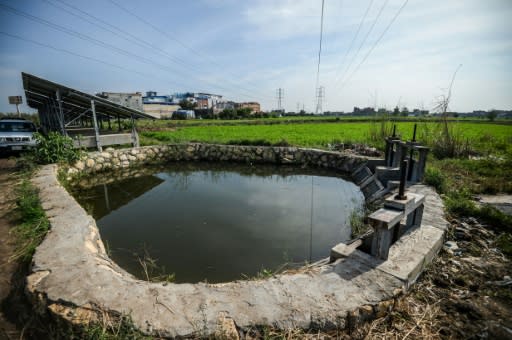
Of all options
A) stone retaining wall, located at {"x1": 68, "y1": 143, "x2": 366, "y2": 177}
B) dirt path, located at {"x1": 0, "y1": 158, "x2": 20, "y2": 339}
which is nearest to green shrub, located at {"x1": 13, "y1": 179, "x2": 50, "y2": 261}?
dirt path, located at {"x1": 0, "y1": 158, "x2": 20, "y2": 339}

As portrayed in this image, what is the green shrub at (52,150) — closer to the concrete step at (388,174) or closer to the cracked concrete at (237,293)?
the cracked concrete at (237,293)

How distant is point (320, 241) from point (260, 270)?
1526mm

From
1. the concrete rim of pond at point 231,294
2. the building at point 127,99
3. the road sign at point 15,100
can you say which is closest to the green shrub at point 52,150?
the concrete rim of pond at point 231,294

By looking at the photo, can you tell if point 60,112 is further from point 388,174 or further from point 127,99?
point 127,99

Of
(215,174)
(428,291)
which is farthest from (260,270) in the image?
(215,174)

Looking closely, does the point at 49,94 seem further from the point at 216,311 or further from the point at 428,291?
the point at 428,291

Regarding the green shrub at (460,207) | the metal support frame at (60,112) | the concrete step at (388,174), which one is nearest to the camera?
the green shrub at (460,207)

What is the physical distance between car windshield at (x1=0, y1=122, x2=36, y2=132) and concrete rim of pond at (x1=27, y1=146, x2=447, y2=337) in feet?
39.5

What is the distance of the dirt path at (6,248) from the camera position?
7.65 ft

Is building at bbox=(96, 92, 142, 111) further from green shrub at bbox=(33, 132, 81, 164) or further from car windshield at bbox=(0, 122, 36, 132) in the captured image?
green shrub at bbox=(33, 132, 81, 164)

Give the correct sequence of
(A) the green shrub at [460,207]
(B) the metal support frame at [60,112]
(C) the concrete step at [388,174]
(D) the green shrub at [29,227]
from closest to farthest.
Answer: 1. (D) the green shrub at [29,227]
2. (A) the green shrub at [460,207]
3. (C) the concrete step at [388,174]
4. (B) the metal support frame at [60,112]

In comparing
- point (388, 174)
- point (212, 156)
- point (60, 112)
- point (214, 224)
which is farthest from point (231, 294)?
point (60, 112)

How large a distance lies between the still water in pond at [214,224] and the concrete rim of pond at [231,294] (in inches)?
49.3

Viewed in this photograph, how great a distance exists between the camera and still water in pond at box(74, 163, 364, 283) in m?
4.07
